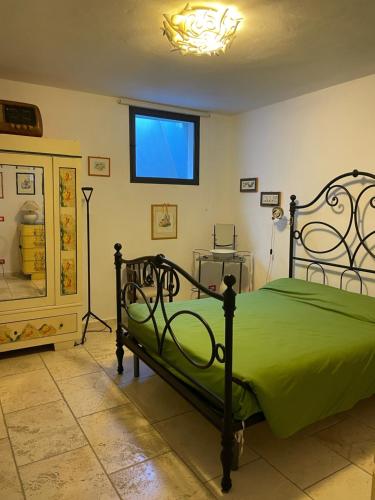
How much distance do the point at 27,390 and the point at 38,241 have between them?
1.22 metres

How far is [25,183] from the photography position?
125 inches

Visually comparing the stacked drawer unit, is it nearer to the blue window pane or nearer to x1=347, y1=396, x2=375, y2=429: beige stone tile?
the blue window pane

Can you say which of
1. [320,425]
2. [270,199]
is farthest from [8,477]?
[270,199]

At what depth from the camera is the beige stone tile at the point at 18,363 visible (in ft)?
9.76

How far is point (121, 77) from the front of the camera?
320cm

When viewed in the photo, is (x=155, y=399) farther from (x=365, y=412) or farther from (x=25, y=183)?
(x=25, y=183)

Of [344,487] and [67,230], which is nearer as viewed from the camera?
[344,487]

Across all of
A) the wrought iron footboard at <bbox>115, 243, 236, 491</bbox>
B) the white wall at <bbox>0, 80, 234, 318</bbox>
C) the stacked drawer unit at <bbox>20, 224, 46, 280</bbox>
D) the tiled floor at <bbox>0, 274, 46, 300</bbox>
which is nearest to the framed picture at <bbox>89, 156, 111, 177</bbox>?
the white wall at <bbox>0, 80, 234, 318</bbox>

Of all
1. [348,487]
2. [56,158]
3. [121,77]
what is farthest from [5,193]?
[348,487]

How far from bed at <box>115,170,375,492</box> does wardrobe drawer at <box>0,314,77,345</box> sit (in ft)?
2.10

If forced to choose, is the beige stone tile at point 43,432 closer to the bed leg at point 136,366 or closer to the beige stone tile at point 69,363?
the beige stone tile at point 69,363

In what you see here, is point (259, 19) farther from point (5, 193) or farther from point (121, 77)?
point (5, 193)

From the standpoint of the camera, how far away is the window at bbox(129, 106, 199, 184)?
4.10m

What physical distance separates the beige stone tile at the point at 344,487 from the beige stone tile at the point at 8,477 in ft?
4.52
